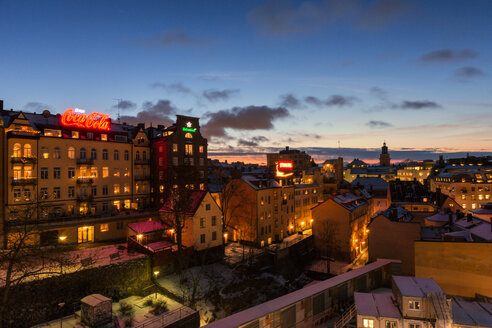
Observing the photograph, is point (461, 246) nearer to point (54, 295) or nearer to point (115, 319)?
point (115, 319)

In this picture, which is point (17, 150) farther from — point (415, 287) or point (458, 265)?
point (458, 265)

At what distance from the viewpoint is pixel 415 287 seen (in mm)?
17812

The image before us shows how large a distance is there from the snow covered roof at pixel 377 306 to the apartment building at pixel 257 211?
2913cm

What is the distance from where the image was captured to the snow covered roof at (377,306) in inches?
682

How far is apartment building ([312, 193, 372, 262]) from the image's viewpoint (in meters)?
47.3

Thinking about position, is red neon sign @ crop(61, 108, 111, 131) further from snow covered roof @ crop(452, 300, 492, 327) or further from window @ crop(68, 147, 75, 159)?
snow covered roof @ crop(452, 300, 492, 327)

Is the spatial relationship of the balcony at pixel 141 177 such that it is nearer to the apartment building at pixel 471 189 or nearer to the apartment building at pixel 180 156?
the apartment building at pixel 180 156

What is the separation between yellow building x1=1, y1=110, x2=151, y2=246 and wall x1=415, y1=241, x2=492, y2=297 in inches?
1443

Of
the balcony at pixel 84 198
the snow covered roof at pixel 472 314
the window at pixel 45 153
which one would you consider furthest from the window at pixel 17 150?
Answer: the snow covered roof at pixel 472 314

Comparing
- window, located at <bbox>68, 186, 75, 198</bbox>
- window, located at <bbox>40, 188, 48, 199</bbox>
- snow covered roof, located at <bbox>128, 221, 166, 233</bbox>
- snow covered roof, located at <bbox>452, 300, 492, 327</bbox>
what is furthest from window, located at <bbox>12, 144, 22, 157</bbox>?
snow covered roof, located at <bbox>452, 300, 492, 327</bbox>

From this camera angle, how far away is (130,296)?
2930 centimetres

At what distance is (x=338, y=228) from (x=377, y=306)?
3099 cm

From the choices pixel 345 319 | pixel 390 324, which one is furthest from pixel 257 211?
pixel 390 324

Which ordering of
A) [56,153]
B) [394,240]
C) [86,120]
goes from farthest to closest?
1. [86,120]
2. [394,240]
3. [56,153]
